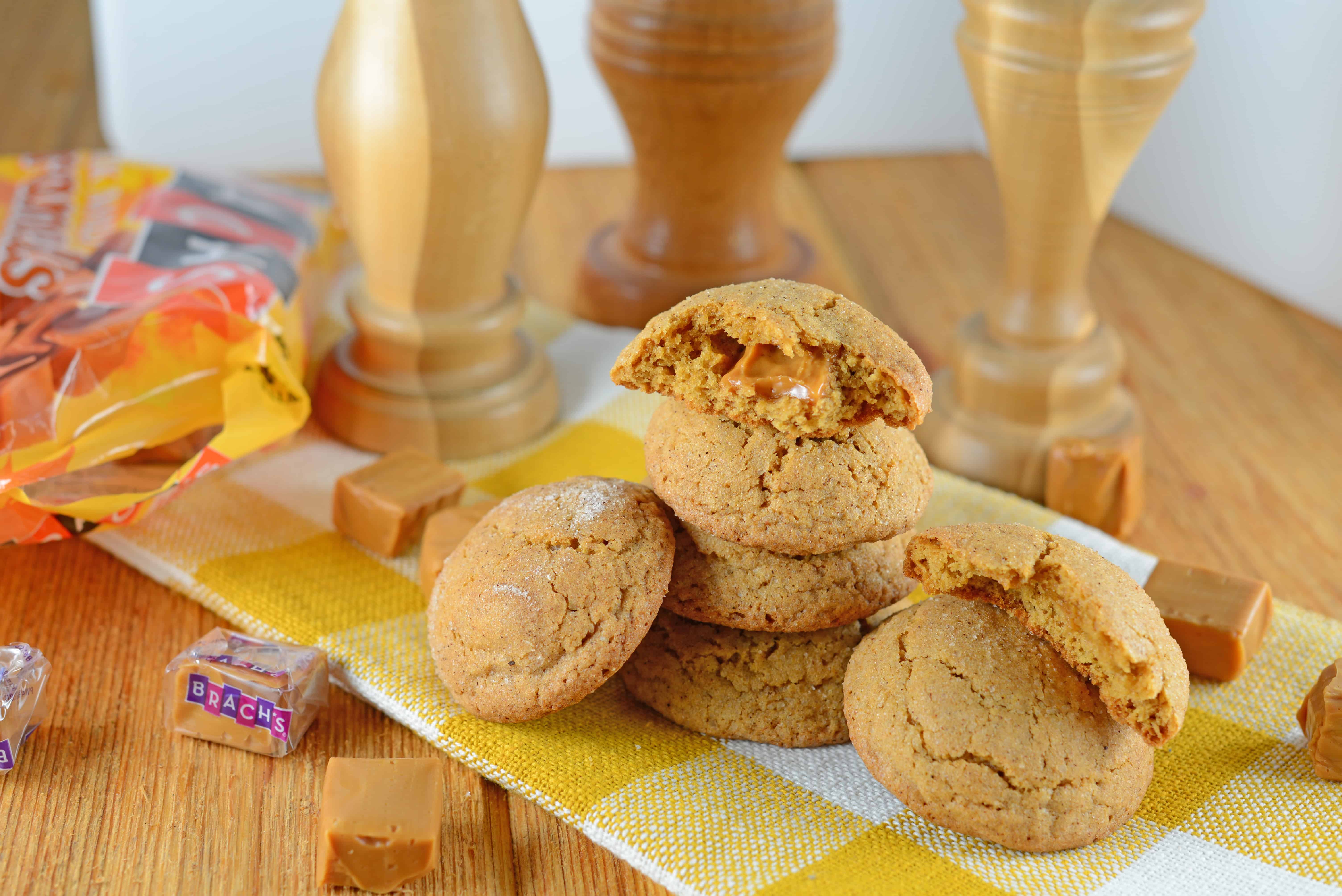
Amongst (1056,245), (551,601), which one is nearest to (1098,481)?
(1056,245)

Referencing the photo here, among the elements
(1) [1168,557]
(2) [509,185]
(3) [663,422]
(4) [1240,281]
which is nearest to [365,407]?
(2) [509,185]

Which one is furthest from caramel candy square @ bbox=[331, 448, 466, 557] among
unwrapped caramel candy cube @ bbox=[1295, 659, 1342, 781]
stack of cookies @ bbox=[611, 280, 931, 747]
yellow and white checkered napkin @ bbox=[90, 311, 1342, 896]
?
unwrapped caramel candy cube @ bbox=[1295, 659, 1342, 781]

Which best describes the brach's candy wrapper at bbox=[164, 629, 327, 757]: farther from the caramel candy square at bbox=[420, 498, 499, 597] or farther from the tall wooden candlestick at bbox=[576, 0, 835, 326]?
the tall wooden candlestick at bbox=[576, 0, 835, 326]

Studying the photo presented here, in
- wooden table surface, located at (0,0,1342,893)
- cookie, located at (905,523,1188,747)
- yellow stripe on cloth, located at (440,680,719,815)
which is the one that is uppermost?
cookie, located at (905,523,1188,747)

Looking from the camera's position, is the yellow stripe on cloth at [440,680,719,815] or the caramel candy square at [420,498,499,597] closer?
the yellow stripe on cloth at [440,680,719,815]

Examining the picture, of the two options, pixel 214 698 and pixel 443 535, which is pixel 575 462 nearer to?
pixel 443 535

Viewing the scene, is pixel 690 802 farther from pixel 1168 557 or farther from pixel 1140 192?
pixel 1140 192

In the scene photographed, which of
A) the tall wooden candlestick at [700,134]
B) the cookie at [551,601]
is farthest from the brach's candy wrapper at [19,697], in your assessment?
the tall wooden candlestick at [700,134]
